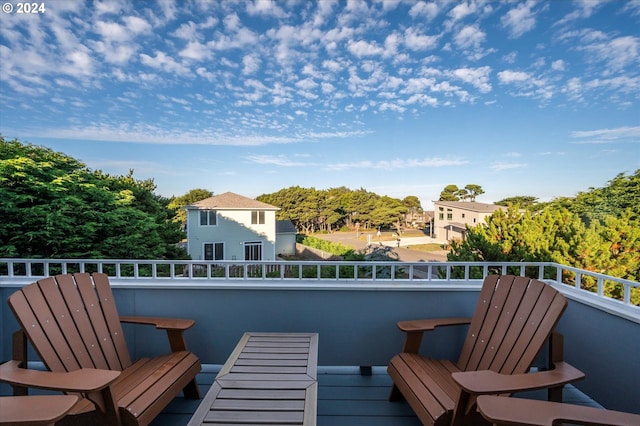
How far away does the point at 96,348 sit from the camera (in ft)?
5.86

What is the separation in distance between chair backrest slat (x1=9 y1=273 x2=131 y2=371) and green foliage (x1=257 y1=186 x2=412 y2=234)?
21.8 ft

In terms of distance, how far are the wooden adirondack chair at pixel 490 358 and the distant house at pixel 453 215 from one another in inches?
296

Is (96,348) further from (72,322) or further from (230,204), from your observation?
(230,204)

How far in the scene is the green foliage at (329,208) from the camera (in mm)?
8836

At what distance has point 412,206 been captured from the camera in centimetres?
1106

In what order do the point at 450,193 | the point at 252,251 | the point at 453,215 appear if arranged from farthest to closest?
the point at 450,193
the point at 453,215
the point at 252,251

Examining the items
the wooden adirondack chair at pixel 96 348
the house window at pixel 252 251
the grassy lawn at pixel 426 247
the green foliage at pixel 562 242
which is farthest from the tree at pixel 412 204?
the wooden adirondack chair at pixel 96 348

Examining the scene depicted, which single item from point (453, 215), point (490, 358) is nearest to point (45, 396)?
point (490, 358)

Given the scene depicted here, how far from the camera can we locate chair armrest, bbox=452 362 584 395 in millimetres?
1232

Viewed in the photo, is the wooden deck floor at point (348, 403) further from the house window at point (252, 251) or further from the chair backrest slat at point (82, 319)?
the house window at point (252, 251)

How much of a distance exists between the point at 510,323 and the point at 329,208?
23.8ft

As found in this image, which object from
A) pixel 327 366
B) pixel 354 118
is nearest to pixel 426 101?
pixel 354 118

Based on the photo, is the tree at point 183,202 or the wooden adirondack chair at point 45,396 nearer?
the wooden adirondack chair at point 45,396

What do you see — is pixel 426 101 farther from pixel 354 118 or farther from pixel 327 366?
pixel 327 366
